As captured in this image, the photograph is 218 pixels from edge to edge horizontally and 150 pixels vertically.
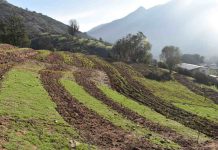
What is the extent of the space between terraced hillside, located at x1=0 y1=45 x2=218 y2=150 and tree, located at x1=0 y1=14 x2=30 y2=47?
68.5 meters

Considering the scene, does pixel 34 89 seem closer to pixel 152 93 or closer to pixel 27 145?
pixel 27 145

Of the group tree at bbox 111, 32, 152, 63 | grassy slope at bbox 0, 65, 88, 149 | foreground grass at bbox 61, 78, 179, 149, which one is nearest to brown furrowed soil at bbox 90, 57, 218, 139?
foreground grass at bbox 61, 78, 179, 149

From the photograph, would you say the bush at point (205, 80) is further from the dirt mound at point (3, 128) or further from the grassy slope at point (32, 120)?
the dirt mound at point (3, 128)

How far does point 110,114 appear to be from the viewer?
43.3 meters

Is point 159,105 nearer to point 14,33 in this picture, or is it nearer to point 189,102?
point 189,102

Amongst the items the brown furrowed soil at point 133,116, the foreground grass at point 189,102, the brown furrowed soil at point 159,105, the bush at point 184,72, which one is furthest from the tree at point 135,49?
the brown furrowed soil at point 133,116

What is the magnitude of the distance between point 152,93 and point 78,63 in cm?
2662

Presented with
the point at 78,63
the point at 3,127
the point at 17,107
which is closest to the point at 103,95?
the point at 17,107

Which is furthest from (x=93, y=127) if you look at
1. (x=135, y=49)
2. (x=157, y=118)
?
(x=135, y=49)

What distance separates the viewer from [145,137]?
3578cm

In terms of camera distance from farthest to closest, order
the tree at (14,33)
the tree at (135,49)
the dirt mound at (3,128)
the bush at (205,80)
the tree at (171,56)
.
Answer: the tree at (135,49)
the tree at (14,33)
the tree at (171,56)
the bush at (205,80)
the dirt mound at (3,128)

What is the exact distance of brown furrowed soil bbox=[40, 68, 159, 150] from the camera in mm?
32562

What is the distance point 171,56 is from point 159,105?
6900 cm

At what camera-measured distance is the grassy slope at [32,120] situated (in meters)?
28.8
